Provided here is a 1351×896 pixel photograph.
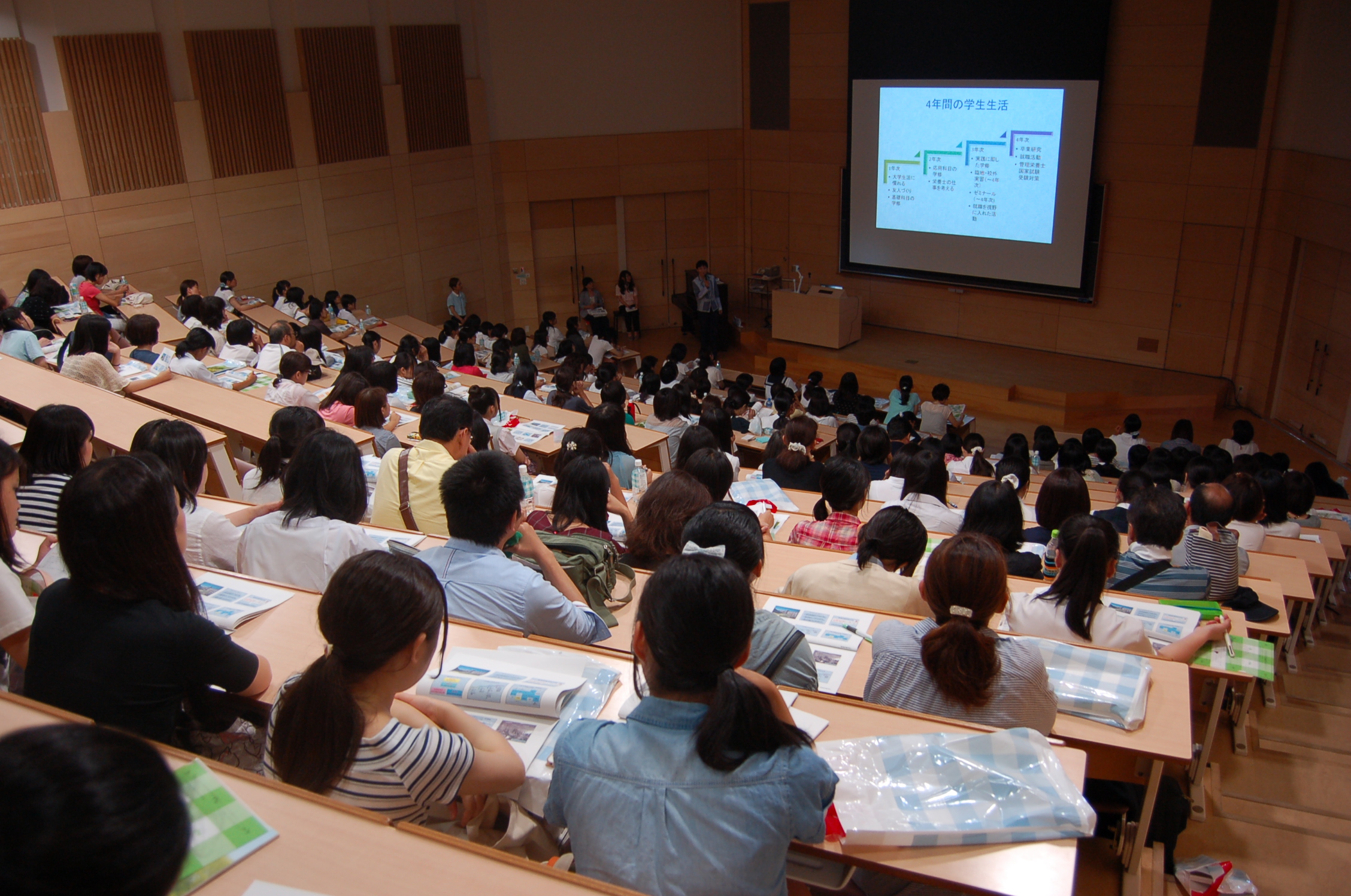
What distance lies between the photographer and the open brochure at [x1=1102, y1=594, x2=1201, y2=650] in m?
3.13

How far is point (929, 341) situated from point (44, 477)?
33.5 ft

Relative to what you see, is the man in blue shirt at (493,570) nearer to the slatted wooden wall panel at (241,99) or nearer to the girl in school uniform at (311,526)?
the girl in school uniform at (311,526)

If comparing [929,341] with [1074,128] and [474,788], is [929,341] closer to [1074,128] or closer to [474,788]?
[1074,128]

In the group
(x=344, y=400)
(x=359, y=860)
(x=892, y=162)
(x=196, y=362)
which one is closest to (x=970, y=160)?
(x=892, y=162)

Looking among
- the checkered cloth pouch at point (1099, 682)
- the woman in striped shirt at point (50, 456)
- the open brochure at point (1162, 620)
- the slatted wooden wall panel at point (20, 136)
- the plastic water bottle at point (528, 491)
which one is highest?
the slatted wooden wall panel at point (20, 136)

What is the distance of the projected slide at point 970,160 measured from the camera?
1035 centimetres

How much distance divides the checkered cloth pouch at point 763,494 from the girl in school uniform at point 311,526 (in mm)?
2119

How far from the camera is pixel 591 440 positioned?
4398mm

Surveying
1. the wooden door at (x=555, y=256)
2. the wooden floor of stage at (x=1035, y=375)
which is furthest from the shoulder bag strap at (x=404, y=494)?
the wooden door at (x=555, y=256)

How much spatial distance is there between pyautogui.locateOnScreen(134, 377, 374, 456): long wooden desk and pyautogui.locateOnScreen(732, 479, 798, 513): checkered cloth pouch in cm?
189

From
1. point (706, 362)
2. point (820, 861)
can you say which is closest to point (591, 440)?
point (820, 861)

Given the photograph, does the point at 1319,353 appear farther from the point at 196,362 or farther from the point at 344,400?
the point at 196,362

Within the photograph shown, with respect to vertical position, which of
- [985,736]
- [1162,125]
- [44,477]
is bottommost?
[985,736]

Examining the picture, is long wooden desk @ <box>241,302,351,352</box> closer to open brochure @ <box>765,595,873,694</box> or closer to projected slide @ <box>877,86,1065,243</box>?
projected slide @ <box>877,86,1065,243</box>
